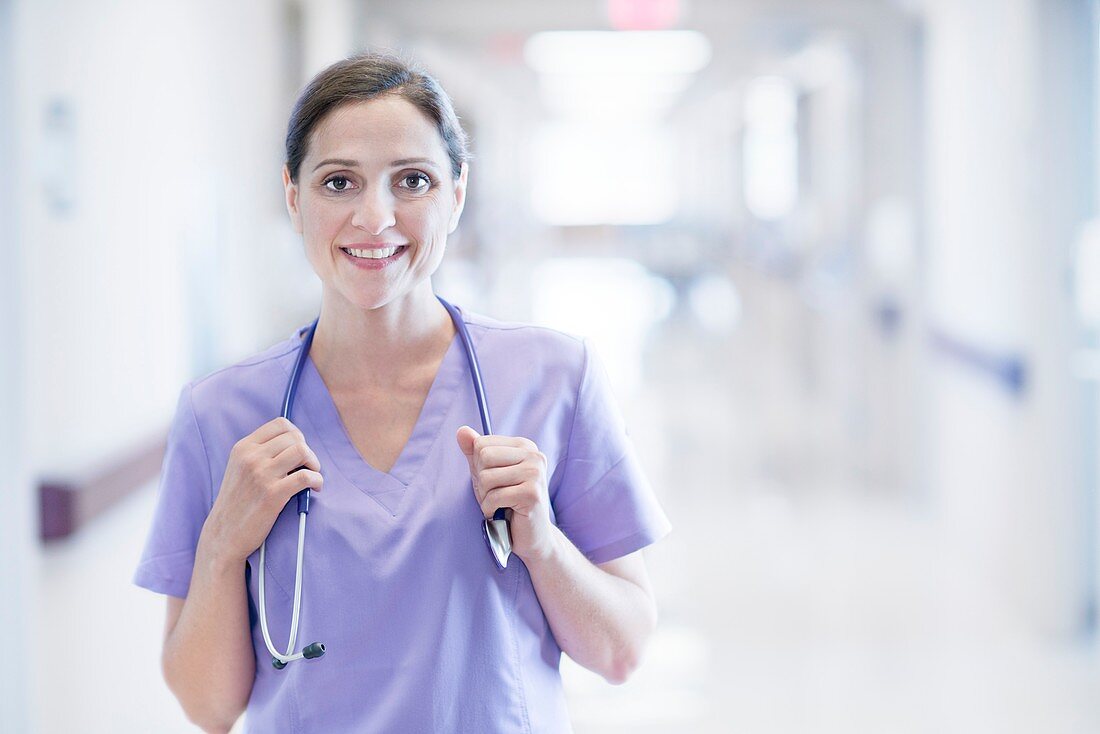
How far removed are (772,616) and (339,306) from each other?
2766mm

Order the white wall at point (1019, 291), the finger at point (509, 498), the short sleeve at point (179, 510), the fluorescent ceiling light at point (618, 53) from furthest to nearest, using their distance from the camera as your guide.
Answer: the fluorescent ceiling light at point (618, 53), the white wall at point (1019, 291), the short sleeve at point (179, 510), the finger at point (509, 498)

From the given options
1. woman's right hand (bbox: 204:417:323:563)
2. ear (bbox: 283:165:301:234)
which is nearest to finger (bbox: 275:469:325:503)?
woman's right hand (bbox: 204:417:323:563)

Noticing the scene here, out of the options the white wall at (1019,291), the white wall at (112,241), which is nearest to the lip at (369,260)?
the white wall at (112,241)

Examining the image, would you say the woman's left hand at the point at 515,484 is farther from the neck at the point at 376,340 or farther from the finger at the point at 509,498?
the neck at the point at 376,340

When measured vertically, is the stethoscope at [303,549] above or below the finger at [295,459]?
below

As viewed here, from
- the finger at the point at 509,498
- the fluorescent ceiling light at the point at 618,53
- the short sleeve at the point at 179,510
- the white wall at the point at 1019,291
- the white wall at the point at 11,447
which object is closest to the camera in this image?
the finger at the point at 509,498

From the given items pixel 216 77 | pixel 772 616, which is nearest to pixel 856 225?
pixel 772 616

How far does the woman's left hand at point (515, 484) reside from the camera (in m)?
0.98

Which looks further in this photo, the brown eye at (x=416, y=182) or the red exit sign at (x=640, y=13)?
the red exit sign at (x=640, y=13)

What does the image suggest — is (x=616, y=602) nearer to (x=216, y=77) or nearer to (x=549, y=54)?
(x=216, y=77)

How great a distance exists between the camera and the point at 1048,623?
3.38 metres

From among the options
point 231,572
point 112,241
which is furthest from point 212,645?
point 112,241

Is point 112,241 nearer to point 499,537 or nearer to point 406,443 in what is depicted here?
point 406,443

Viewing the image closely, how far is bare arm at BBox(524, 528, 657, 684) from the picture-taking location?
3.39ft
